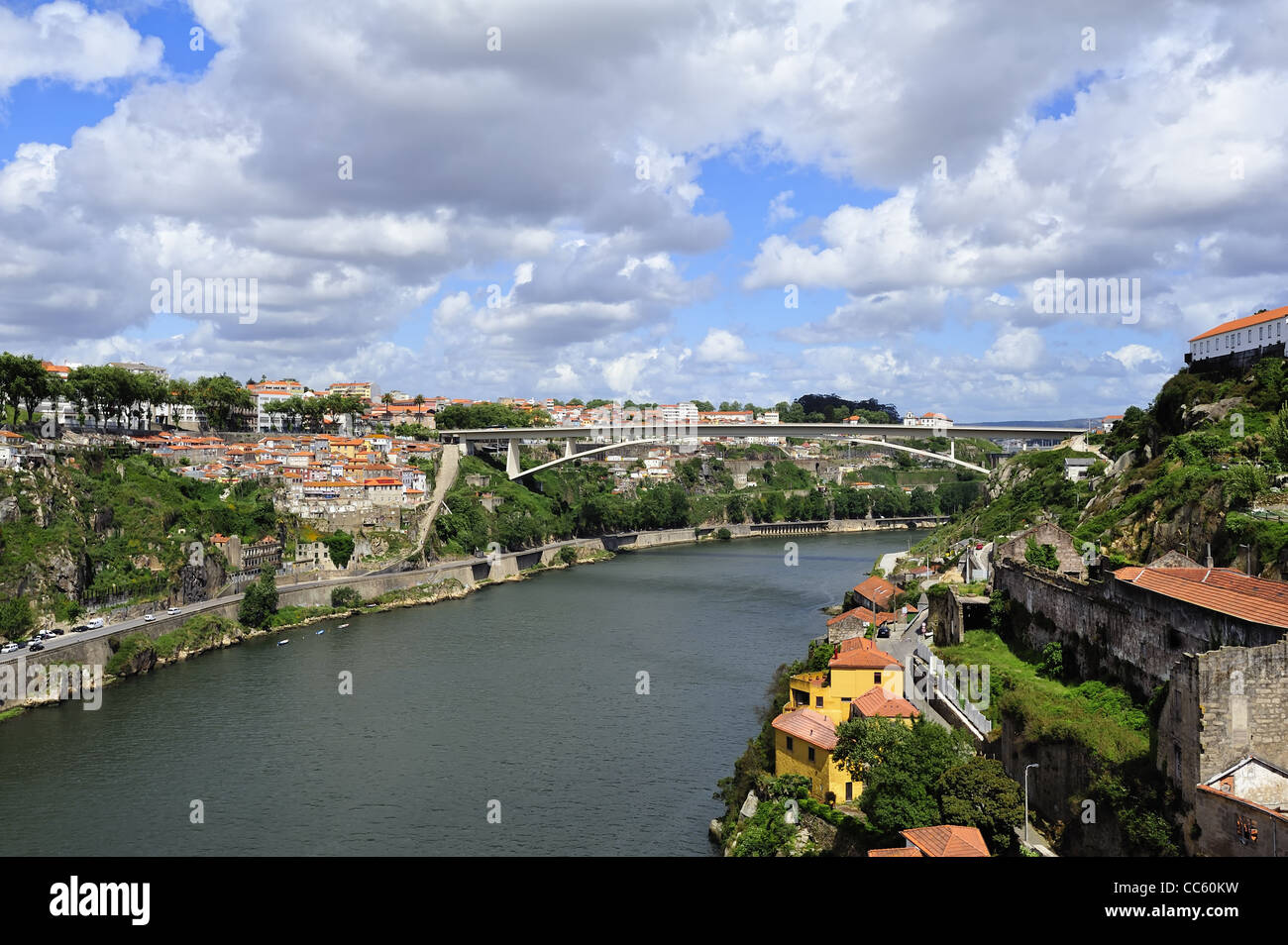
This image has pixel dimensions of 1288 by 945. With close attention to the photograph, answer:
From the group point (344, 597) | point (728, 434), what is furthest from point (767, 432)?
point (344, 597)

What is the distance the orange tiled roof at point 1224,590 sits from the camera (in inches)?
225

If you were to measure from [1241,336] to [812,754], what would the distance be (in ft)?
37.8

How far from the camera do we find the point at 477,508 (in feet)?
101

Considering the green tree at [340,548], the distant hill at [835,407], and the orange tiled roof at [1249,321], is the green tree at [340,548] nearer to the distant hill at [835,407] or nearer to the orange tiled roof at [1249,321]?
the orange tiled roof at [1249,321]

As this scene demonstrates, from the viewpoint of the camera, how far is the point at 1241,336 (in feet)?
50.7

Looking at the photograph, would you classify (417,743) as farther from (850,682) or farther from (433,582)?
(433,582)

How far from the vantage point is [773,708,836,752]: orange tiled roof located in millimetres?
8672

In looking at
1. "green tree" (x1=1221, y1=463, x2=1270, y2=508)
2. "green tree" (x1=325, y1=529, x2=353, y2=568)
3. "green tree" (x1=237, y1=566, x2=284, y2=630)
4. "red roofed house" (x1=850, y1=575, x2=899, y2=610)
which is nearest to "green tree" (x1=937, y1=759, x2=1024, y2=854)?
"green tree" (x1=1221, y1=463, x2=1270, y2=508)

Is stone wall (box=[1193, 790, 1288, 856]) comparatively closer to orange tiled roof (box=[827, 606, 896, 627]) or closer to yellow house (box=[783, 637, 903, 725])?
yellow house (box=[783, 637, 903, 725])
